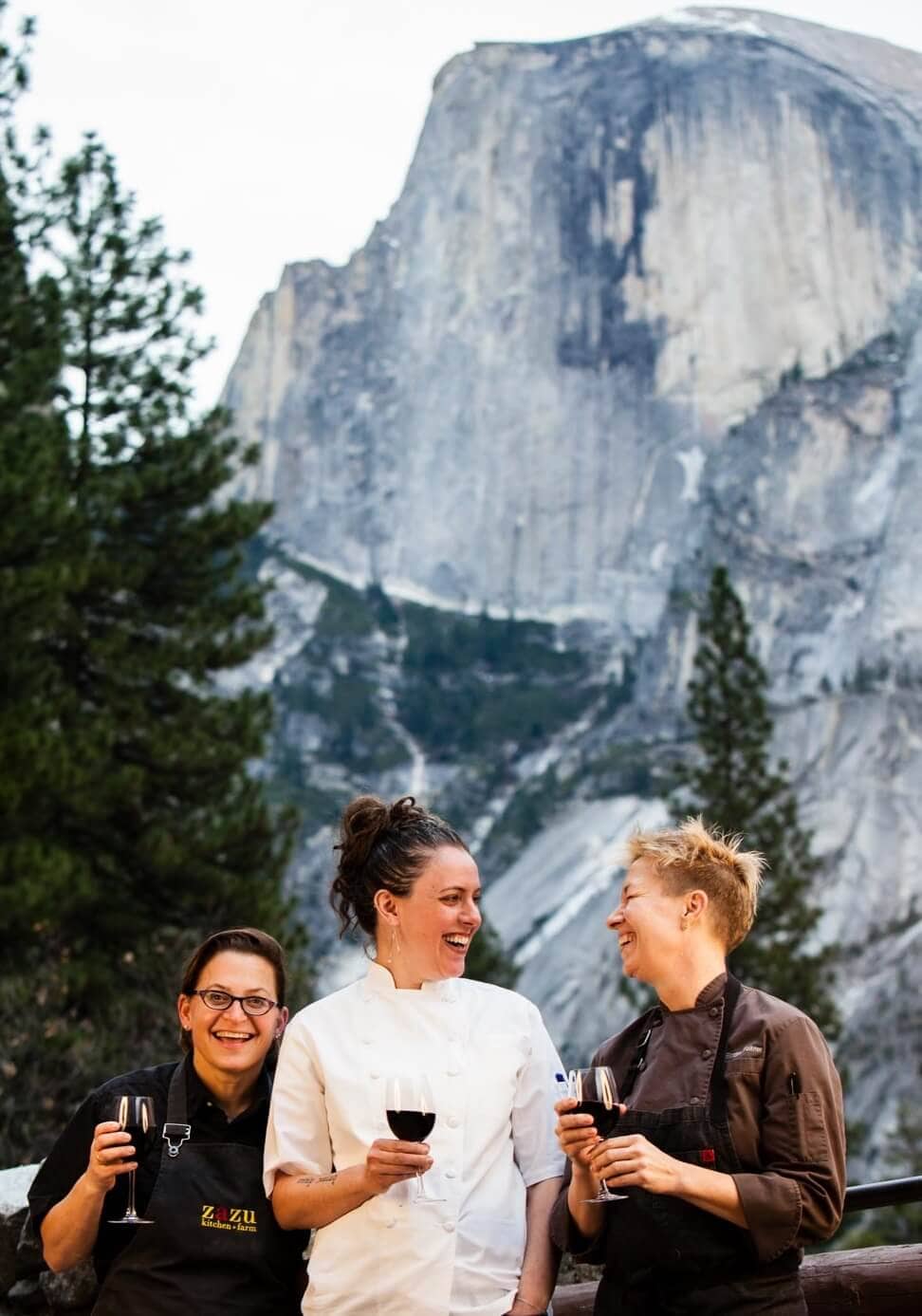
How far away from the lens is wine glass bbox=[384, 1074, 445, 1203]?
301 centimetres

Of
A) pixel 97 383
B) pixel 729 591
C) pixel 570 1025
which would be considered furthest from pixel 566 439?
pixel 97 383

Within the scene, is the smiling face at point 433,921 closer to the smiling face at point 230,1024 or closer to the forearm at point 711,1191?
the smiling face at point 230,1024

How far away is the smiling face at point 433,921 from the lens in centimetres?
349

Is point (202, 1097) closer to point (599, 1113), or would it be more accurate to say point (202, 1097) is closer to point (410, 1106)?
point (410, 1106)

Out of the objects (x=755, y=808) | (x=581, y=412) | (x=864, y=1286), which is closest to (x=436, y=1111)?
(x=864, y=1286)

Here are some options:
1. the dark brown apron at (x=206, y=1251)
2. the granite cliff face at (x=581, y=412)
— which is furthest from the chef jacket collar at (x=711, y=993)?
the granite cliff face at (x=581, y=412)

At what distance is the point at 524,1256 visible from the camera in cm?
335

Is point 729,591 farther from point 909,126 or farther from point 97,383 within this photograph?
point 909,126

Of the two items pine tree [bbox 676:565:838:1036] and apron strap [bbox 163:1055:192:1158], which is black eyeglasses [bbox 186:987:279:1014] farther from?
pine tree [bbox 676:565:838:1036]

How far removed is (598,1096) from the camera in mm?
3104

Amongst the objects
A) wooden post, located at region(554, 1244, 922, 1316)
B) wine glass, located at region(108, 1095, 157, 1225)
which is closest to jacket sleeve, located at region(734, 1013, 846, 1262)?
wooden post, located at region(554, 1244, 922, 1316)

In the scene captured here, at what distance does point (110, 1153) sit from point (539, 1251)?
92cm

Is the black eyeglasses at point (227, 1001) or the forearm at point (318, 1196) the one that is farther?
the black eyeglasses at point (227, 1001)

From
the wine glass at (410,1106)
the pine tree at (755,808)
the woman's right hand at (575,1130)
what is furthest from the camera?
the pine tree at (755,808)
